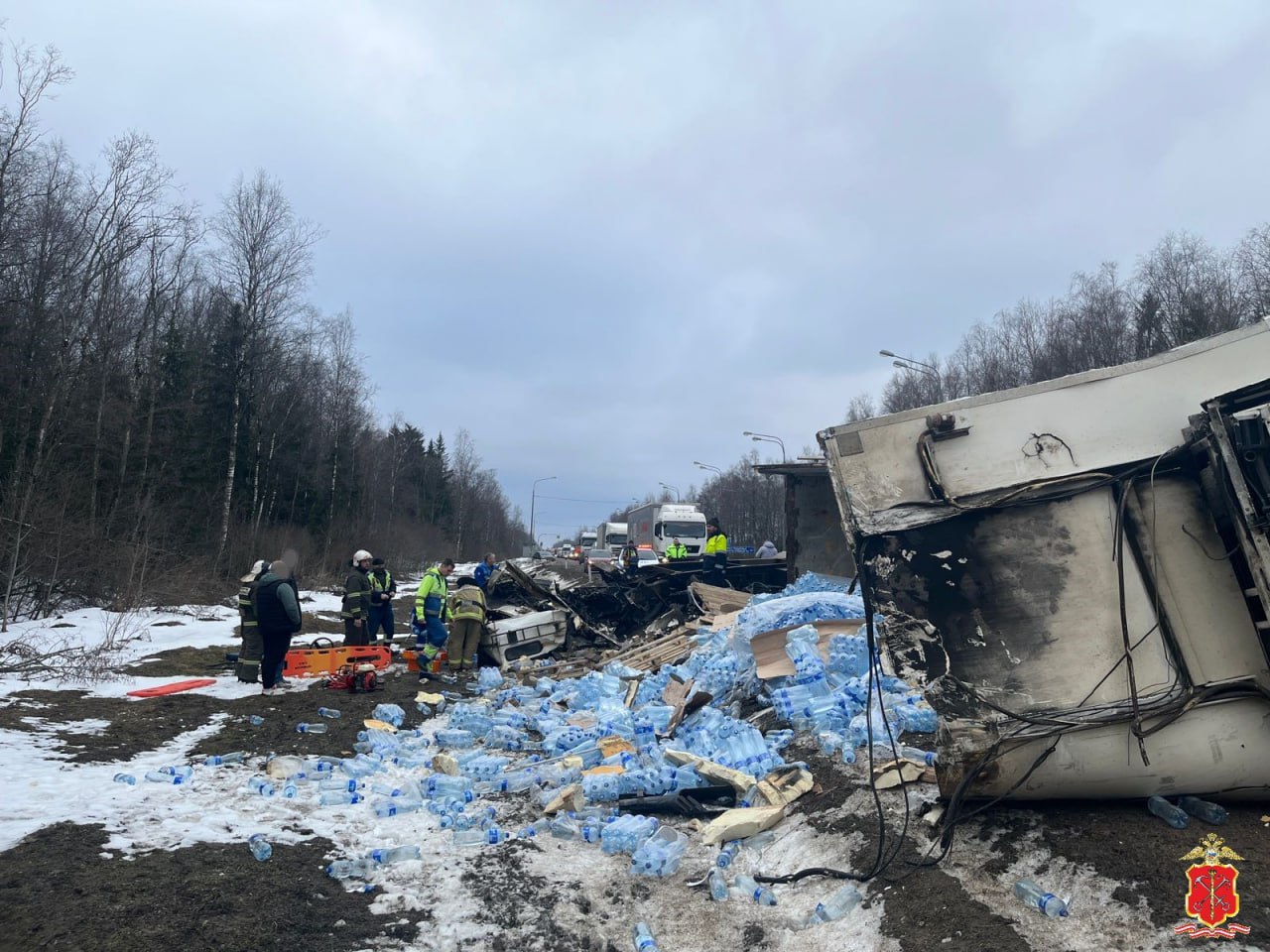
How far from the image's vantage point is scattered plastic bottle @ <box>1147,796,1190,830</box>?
3838mm

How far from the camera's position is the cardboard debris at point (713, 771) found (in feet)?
19.7

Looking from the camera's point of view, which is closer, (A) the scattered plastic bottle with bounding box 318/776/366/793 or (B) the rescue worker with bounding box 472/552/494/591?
(A) the scattered plastic bottle with bounding box 318/776/366/793

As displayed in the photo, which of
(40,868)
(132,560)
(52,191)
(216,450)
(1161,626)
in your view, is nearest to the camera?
(1161,626)

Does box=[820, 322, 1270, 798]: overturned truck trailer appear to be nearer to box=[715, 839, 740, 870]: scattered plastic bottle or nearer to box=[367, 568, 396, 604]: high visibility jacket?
box=[715, 839, 740, 870]: scattered plastic bottle

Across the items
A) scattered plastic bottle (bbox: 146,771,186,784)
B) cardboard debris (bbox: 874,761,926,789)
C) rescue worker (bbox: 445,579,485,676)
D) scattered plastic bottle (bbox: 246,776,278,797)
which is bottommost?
cardboard debris (bbox: 874,761,926,789)

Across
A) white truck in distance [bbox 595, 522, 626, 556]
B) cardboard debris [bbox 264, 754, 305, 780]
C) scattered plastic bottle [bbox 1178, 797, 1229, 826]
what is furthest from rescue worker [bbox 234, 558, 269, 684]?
white truck in distance [bbox 595, 522, 626, 556]

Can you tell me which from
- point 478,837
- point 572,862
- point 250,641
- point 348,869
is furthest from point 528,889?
point 250,641

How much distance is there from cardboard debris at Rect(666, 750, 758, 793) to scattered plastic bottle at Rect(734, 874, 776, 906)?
1.21 m

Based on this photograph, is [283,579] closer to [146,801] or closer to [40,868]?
[146,801]

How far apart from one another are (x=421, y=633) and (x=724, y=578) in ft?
18.3

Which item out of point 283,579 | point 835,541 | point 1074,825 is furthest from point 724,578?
point 1074,825

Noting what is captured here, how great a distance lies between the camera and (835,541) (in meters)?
12.7

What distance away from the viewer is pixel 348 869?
16.1ft

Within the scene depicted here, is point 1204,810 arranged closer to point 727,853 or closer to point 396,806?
point 727,853
